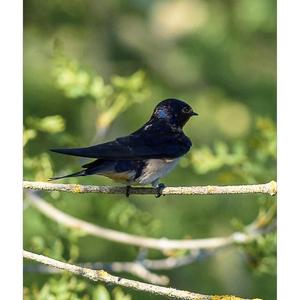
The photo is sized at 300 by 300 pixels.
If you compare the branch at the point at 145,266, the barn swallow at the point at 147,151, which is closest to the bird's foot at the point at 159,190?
the barn swallow at the point at 147,151

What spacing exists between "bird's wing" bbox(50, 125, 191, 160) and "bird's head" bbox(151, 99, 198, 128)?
0.09ft

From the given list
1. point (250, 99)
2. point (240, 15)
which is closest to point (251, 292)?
point (250, 99)

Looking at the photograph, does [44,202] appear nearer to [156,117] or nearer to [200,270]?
[156,117]

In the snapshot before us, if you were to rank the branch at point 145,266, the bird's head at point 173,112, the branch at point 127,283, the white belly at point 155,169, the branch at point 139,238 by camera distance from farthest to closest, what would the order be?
1. the branch at point 139,238
2. the branch at point 145,266
3. the bird's head at point 173,112
4. the white belly at point 155,169
5. the branch at point 127,283

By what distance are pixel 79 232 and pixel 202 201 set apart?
1665mm

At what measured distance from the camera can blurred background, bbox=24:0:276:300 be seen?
3.03 meters

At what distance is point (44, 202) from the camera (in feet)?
10.0

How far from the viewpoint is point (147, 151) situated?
2.50 m

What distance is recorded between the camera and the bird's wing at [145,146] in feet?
7.70

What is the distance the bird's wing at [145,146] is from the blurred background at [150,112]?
0.36m
